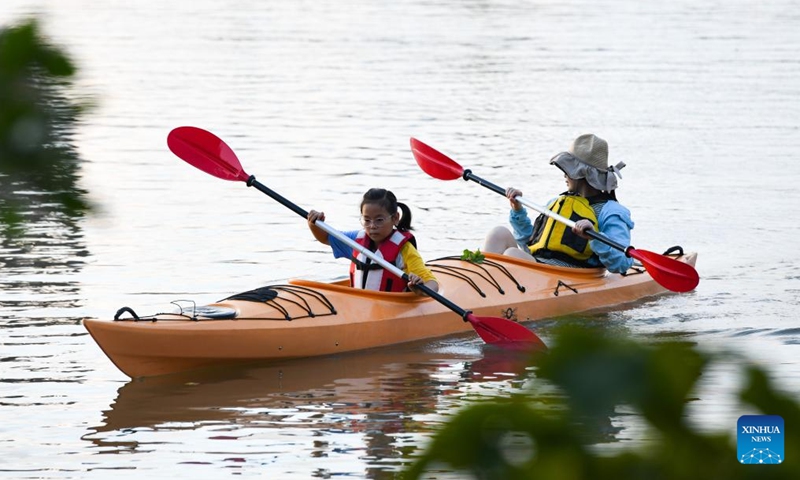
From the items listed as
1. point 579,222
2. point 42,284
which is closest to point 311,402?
point 579,222

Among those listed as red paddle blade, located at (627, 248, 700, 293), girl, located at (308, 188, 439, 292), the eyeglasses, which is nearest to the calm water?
red paddle blade, located at (627, 248, 700, 293)

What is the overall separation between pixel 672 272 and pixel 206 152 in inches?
111

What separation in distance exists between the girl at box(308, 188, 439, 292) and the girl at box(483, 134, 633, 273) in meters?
1.14

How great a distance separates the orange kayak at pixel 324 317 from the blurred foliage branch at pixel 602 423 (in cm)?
510

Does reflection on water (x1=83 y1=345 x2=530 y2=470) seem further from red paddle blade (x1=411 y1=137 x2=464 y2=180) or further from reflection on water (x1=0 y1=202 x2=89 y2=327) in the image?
red paddle blade (x1=411 y1=137 x2=464 y2=180)

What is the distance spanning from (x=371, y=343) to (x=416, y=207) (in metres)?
5.12

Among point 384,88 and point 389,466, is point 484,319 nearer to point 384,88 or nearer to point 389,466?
point 389,466

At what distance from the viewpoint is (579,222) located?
787 cm

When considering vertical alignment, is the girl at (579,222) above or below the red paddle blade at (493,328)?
above

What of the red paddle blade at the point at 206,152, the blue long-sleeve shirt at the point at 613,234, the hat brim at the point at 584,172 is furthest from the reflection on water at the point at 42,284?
the blue long-sleeve shirt at the point at 613,234

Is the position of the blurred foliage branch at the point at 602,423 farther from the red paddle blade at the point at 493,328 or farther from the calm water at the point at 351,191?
the red paddle blade at the point at 493,328

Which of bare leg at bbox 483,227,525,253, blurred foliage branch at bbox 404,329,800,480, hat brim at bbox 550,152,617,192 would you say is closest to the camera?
blurred foliage branch at bbox 404,329,800,480

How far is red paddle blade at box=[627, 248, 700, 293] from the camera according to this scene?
320 inches

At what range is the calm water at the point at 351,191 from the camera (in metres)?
5.47
